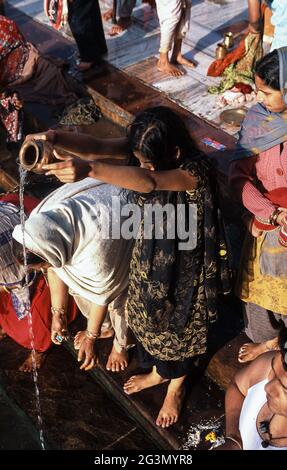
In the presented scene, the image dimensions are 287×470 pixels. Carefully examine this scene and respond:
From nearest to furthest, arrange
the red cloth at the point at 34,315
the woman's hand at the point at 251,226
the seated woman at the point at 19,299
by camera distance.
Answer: the woman's hand at the point at 251,226 < the seated woman at the point at 19,299 < the red cloth at the point at 34,315

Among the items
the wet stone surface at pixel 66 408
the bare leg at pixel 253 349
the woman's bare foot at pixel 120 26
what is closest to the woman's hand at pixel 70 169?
the bare leg at pixel 253 349

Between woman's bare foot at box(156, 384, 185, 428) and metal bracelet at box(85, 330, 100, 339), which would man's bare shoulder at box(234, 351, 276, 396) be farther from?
metal bracelet at box(85, 330, 100, 339)

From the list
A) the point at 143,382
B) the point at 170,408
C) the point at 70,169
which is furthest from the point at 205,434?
the point at 70,169

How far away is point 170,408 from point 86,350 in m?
0.61

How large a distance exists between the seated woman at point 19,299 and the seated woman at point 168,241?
71 cm

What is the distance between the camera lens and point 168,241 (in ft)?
8.23

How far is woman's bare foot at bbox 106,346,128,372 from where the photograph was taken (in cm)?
358

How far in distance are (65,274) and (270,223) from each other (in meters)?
1.08

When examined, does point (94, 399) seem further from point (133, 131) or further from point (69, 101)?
point (69, 101)

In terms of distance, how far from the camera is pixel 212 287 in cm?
271

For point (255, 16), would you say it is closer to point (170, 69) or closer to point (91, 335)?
point (170, 69)

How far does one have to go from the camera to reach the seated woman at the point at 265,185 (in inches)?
103

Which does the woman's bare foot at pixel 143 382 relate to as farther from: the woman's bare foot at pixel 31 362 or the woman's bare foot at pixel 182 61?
the woman's bare foot at pixel 182 61

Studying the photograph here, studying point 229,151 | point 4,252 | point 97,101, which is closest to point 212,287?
point 4,252
